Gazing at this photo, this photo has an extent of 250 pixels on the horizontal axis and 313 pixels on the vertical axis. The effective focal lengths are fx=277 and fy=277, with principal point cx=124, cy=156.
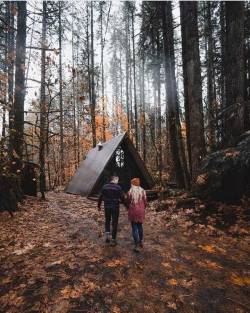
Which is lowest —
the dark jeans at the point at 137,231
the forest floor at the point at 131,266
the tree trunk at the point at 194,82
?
the forest floor at the point at 131,266

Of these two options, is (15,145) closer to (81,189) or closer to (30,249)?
(81,189)

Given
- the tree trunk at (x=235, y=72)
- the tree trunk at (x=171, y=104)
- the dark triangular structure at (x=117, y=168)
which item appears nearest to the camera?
the tree trunk at (x=235, y=72)

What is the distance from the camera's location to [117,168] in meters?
14.9

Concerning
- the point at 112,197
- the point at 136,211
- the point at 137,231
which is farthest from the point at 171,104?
the point at 137,231

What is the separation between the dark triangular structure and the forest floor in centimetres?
551

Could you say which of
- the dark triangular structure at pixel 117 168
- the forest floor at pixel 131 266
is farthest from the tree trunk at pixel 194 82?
the dark triangular structure at pixel 117 168

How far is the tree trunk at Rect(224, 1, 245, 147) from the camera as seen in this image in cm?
873

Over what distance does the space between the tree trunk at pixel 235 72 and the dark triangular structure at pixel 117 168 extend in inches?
238

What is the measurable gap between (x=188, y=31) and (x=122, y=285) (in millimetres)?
8535

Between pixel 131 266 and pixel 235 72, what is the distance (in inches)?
273

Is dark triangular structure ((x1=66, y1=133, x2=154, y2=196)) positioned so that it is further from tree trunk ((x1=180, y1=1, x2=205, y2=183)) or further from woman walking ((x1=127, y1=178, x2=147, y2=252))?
woman walking ((x1=127, y1=178, x2=147, y2=252))

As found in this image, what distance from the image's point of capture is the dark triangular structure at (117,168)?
13828 mm

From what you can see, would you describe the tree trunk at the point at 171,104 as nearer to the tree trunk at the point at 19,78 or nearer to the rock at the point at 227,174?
the rock at the point at 227,174

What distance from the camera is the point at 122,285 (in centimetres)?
428
